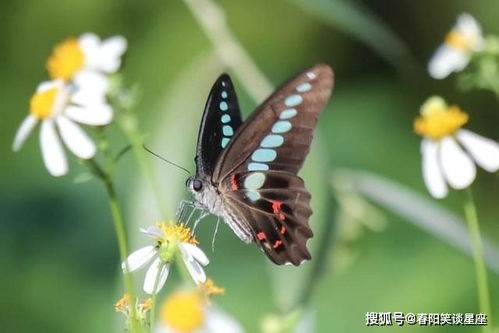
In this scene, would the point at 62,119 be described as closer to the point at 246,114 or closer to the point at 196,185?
the point at 196,185

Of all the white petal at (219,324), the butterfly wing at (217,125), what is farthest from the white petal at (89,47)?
the white petal at (219,324)

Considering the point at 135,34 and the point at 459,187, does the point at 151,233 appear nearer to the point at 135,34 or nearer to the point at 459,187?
the point at 459,187

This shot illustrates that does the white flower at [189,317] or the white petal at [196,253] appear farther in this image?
the white petal at [196,253]

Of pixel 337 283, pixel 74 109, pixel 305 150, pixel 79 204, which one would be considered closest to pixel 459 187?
pixel 305 150

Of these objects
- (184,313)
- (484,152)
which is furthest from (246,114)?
(184,313)

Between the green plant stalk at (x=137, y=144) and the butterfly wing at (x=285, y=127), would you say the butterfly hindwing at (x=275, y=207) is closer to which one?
the butterfly wing at (x=285, y=127)

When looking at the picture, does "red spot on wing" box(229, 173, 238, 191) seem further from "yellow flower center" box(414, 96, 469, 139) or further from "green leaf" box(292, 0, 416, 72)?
"green leaf" box(292, 0, 416, 72)
